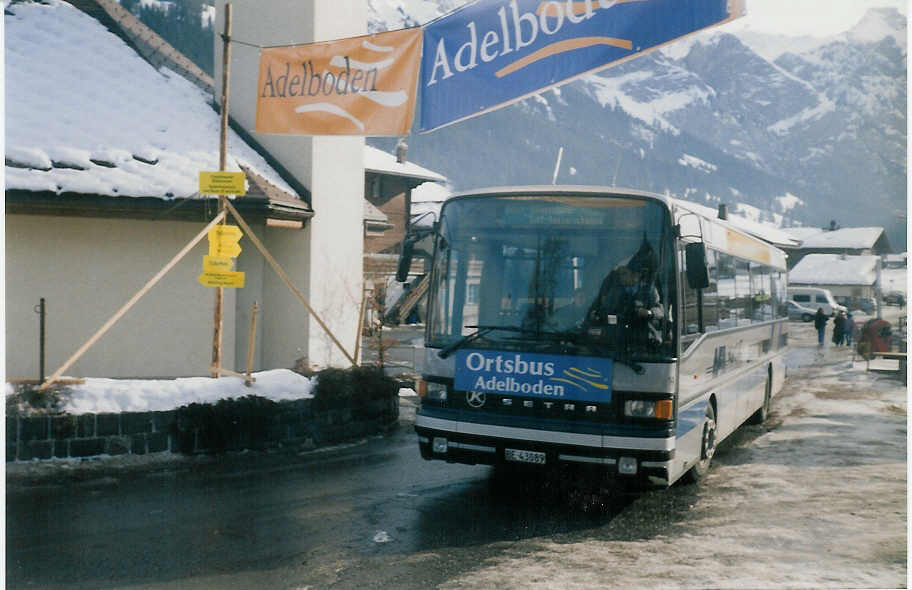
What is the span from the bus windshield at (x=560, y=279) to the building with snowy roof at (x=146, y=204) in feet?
15.7

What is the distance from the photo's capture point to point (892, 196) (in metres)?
8.05

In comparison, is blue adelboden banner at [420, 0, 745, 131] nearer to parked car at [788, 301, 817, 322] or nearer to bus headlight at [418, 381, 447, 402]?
bus headlight at [418, 381, 447, 402]

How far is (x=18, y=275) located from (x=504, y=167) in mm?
86872

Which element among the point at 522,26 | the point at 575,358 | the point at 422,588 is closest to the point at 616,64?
the point at 522,26

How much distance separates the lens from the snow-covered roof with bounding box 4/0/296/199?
11.7m

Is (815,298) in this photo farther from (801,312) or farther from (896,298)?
(896,298)

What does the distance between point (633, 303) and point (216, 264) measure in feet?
16.6

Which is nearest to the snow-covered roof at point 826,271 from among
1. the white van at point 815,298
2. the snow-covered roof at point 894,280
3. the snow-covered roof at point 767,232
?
the white van at point 815,298

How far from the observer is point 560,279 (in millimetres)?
7082

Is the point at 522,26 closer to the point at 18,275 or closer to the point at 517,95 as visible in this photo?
the point at 517,95

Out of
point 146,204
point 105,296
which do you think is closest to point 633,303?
point 146,204

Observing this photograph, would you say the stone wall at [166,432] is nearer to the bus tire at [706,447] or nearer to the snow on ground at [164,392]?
the snow on ground at [164,392]

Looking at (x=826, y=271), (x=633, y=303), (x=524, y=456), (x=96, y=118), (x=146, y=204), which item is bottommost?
(x=524, y=456)

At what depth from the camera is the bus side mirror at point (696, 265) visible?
22.5 feet
